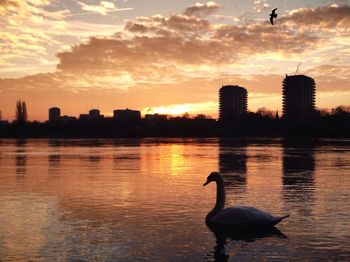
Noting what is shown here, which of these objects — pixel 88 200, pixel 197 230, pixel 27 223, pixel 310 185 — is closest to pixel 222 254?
pixel 197 230

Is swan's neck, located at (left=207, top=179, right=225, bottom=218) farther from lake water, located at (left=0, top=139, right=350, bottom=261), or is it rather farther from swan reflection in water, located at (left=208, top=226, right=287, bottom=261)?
swan reflection in water, located at (left=208, top=226, right=287, bottom=261)

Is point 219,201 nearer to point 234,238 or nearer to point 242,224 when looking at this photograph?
point 242,224

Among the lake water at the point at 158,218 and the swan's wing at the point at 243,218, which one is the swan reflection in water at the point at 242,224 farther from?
the lake water at the point at 158,218

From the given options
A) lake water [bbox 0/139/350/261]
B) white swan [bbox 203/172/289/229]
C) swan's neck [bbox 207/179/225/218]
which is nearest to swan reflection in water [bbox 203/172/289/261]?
white swan [bbox 203/172/289/229]

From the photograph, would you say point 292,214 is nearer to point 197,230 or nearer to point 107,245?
point 197,230

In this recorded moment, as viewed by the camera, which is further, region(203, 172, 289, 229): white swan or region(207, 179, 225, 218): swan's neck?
region(207, 179, 225, 218): swan's neck

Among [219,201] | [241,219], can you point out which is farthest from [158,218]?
[241,219]

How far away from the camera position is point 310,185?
25109mm

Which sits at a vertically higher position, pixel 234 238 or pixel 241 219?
pixel 241 219

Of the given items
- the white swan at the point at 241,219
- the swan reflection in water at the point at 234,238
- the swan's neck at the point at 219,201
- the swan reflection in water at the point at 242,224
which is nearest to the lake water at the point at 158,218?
the swan reflection in water at the point at 234,238

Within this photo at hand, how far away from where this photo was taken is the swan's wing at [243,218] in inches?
564

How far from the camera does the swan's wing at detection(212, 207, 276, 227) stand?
47.0ft

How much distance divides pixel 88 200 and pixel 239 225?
773 cm

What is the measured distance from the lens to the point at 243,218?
14.5 meters
